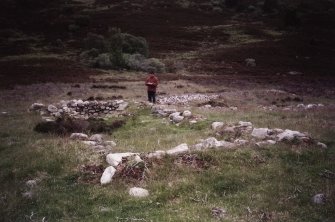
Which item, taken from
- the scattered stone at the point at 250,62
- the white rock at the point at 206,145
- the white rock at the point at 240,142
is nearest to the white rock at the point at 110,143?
the white rock at the point at 206,145

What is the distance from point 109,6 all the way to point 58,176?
297ft

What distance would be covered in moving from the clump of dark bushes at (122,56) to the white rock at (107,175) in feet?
127

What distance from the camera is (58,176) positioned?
13.6 meters

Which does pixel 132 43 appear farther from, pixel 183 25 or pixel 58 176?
pixel 58 176

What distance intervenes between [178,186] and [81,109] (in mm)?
16453

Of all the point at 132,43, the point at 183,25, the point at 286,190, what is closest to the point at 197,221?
the point at 286,190

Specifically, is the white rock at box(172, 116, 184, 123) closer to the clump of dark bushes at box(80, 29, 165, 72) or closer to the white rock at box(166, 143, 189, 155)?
the white rock at box(166, 143, 189, 155)

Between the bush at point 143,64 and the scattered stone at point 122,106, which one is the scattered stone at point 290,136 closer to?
the scattered stone at point 122,106

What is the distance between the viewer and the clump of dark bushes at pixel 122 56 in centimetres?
5250

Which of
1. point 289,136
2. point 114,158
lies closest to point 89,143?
point 114,158

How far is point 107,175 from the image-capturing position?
12.8m

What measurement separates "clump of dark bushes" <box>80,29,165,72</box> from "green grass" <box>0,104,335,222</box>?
36500 mm

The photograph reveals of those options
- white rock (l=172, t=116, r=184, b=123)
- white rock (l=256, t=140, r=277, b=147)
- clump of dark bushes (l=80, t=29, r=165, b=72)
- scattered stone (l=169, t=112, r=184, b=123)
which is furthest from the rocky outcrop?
clump of dark bushes (l=80, t=29, r=165, b=72)

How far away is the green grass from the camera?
1088 centimetres
